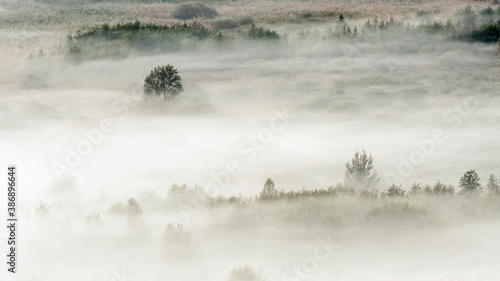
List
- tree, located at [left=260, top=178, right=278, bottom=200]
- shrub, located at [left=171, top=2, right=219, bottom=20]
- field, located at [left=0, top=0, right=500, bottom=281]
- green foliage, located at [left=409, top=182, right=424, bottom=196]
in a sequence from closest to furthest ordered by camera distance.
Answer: field, located at [left=0, top=0, right=500, bottom=281], tree, located at [left=260, top=178, right=278, bottom=200], green foliage, located at [left=409, top=182, right=424, bottom=196], shrub, located at [left=171, top=2, right=219, bottom=20]

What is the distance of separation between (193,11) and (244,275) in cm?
3330

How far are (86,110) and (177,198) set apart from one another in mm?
15788

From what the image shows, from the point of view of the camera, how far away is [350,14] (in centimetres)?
8844

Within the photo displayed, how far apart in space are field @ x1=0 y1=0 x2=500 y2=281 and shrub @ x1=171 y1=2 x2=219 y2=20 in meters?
0.12

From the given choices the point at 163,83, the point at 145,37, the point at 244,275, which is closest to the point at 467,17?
the point at 145,37

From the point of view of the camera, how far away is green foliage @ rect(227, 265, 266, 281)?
5678 centimetres

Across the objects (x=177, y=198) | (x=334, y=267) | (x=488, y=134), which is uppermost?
(x=488, y=134)

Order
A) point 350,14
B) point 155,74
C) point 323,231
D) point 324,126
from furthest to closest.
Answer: point 350,14, point 324,126, point 155,74, point 323,231

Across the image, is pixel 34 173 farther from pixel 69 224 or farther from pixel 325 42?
pixel 325 42

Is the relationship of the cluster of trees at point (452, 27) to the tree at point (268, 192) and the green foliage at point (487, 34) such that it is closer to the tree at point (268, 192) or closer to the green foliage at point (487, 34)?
the green foliage at point (487, 34)

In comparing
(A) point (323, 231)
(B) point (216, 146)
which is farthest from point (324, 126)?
(A) point (323, 231)

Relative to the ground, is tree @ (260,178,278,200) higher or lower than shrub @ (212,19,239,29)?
lower

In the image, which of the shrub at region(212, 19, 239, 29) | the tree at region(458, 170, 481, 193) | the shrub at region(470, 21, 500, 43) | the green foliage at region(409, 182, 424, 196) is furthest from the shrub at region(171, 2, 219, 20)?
the tree at region(458, 170, 481, 193)

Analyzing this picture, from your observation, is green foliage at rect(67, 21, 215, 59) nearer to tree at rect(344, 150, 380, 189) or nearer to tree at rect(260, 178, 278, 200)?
tree at rect(344, 150, 380, 189)
